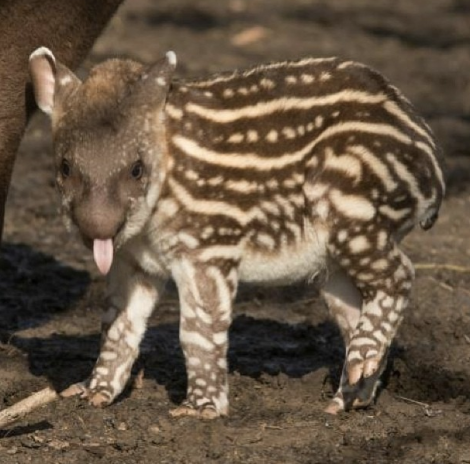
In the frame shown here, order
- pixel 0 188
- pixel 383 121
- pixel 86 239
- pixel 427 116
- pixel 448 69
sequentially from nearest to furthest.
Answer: pixel 86 239, pixel 383 121, pixel 0 188, pixel 427 116, pixel 448 69

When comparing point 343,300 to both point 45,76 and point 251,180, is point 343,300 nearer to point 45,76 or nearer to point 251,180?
point 251,180

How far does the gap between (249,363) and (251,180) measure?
1290 millimetres

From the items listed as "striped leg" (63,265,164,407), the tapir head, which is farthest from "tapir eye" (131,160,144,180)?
"striped leg" (63,265,164,407)

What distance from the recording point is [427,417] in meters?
6.38

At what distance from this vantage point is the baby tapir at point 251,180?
6.08 m

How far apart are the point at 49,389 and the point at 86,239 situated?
70 cm

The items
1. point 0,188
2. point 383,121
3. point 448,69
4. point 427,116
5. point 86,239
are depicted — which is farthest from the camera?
point 448,69

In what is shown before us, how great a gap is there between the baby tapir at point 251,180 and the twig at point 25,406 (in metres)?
0.29

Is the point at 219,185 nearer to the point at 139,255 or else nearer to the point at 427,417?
the point at 139,255

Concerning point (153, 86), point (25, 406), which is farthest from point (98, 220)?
point (25, 406)

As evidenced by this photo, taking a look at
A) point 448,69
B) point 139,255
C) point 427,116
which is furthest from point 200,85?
point 448,69

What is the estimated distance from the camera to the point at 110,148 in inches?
235

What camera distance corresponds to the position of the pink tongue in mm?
5855

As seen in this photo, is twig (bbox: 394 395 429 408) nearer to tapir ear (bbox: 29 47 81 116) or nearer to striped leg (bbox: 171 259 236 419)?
striped leg (bbox: 171 259 236 419)
